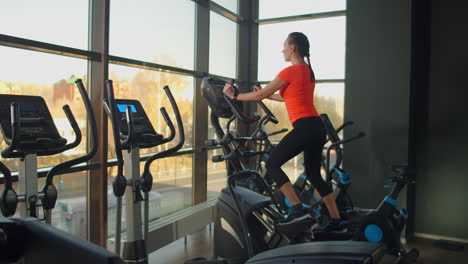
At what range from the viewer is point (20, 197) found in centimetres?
192

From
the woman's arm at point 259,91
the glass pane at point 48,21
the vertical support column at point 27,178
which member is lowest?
the vertical support column at point 27,178

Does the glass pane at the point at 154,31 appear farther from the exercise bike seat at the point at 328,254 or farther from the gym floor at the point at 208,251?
the exercise bike seat at the point at 328,254

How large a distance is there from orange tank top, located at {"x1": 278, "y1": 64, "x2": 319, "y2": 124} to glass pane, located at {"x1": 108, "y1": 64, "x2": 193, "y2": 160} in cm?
142

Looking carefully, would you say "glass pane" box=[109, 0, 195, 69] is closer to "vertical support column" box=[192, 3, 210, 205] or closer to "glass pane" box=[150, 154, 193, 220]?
"vertical support column" box=[192, 3, 210, 205]

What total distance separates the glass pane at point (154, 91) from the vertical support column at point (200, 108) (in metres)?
0.09

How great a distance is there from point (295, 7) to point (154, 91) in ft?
8.64

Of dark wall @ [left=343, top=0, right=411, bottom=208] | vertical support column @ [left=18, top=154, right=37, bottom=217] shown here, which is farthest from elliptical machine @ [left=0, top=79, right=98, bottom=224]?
dark wall @ [left=343, top=0, right=411, bottom=208]

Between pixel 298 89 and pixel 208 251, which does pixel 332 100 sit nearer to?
pixel 298 89

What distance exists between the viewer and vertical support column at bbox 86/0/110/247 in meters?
3.32

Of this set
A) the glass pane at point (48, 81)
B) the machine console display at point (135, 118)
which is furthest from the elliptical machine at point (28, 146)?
the glass pane at point (48, 81)

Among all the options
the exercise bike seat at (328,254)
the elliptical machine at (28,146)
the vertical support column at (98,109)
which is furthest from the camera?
the vertical support column at (98,109)

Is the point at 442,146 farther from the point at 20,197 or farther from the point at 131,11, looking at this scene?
the point at 20,197

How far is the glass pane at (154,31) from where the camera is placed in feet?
11.9

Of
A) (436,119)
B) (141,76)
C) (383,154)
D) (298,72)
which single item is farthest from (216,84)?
(436,119)
